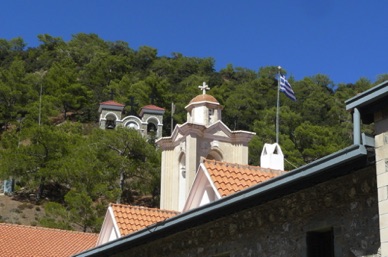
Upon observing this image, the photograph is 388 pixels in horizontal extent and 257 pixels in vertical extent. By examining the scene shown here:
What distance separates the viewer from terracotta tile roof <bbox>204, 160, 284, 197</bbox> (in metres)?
14.9

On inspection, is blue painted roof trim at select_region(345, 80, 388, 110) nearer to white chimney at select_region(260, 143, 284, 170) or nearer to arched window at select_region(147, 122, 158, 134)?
white chimney at select_region(260, 143, 284, 170)

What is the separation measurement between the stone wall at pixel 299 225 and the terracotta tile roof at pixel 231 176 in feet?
5.56

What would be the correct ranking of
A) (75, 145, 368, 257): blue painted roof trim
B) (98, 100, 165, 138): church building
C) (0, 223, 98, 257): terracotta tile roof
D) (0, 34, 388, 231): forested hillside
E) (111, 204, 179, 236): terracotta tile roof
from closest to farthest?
1. (75, 145, 368, 257): blue painted roof trim
2. (111, 204, 179, 236): terracotta tile roof
3. (0, 223, 98, 257): terracotta tile roof
4. (0, 34, 388, 231): forested hillside
5. (98, 100, 165, 138): church building

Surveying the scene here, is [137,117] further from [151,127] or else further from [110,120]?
[110,120]

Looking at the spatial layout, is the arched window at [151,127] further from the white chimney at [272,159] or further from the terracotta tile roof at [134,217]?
the terracotta tile roof at [134,217]

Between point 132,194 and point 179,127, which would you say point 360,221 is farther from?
point 132,194

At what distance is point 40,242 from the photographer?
26781 millimetres

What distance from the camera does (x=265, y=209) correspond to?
11.4m

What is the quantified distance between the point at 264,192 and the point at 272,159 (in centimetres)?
899

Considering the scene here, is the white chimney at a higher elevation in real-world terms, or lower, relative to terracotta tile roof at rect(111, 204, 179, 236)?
higher

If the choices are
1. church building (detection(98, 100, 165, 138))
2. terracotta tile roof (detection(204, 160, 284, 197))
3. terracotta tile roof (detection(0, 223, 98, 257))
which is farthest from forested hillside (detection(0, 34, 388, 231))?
terracotta tile roof (detection(204, 160, 284, 197))

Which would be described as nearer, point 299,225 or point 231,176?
point 299,225

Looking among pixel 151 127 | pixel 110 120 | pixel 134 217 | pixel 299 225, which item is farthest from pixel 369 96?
pixel 110 120

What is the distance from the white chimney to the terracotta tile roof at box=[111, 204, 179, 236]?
9.37 feet
